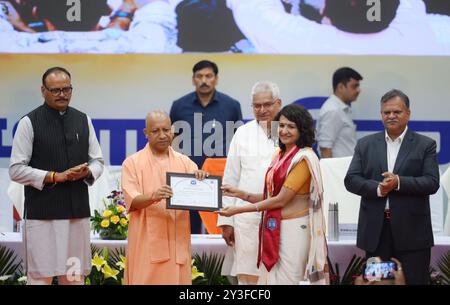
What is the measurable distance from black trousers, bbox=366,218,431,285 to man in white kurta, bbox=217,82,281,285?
0.86 m

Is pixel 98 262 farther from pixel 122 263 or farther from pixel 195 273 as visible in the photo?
pixel 195 273

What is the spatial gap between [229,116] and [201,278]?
2.14 meters

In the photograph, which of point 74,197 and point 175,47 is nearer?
point 74,197

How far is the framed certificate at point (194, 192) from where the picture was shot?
19.7 feet

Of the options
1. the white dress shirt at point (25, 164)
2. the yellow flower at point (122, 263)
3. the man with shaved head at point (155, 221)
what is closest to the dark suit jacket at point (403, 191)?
the man with shaved head at point (155, 221)

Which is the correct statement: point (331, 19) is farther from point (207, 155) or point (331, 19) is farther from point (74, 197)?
point (74, 197)

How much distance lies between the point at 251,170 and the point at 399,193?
1032 millimetres

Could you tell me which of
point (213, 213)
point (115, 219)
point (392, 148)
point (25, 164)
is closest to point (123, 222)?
point (115, 219)

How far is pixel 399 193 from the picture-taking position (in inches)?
244

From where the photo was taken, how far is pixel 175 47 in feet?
30.0

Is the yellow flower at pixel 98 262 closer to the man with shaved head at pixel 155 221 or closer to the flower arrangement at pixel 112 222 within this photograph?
the flower arrangement at pixel 112 222
